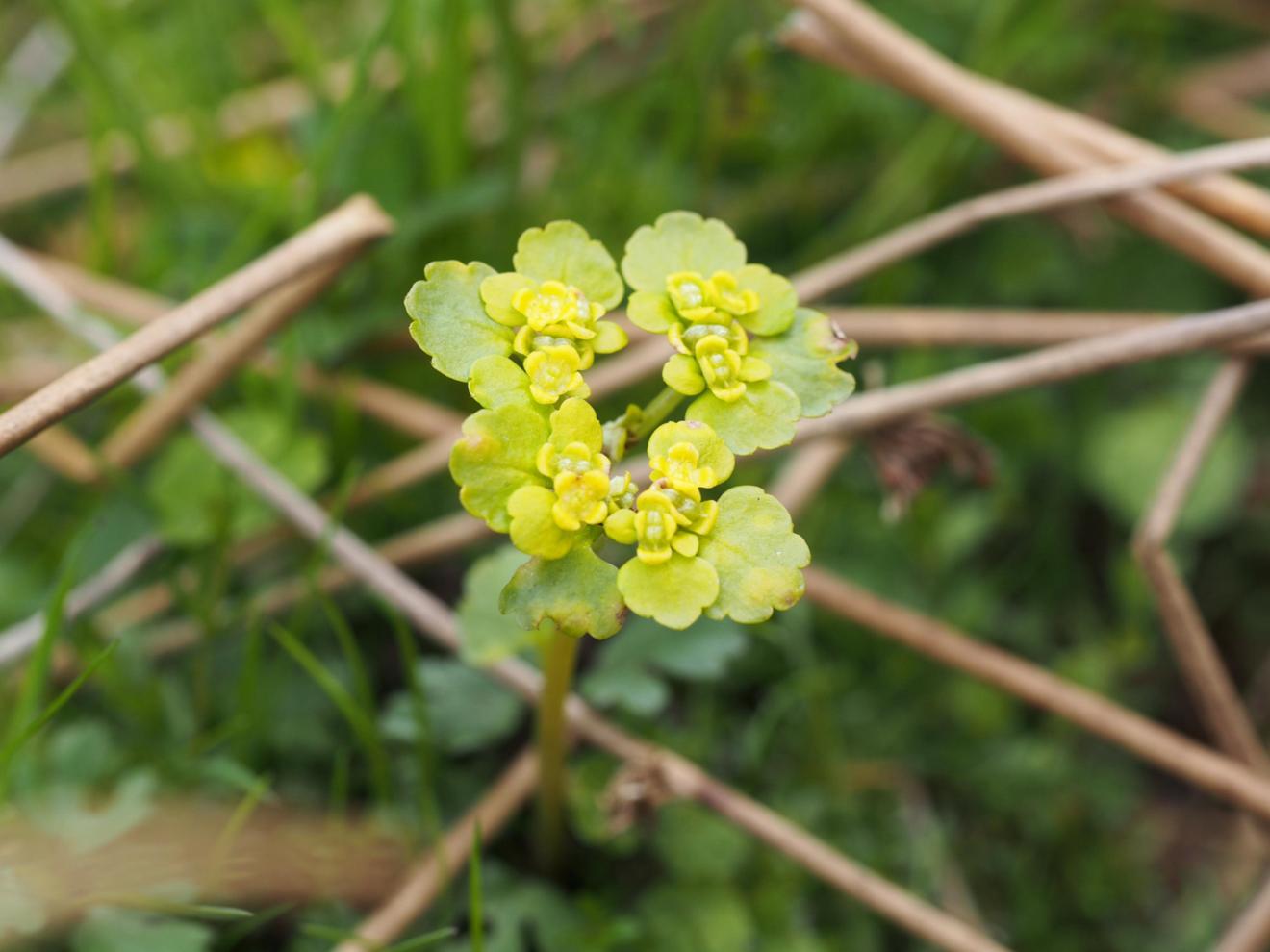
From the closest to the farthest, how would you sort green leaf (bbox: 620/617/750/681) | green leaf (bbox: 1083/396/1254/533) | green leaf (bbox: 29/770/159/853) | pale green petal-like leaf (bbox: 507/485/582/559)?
A: pale green petal-like leaf (bbox: 507/485/582/559)
green leaf (bbox: 29/770/159/853)
green leaf (bbox: 620/617/750/681)
green leaf (bbox: 1083/396/1254/533)

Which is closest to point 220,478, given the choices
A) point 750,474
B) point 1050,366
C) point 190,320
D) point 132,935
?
point 190,320

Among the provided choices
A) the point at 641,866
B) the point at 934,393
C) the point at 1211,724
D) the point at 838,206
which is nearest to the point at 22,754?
the point at 641,866

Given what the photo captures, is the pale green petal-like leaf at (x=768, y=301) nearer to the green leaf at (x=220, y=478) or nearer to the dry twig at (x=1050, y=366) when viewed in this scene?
the dry twig at (x=1050, y=366)

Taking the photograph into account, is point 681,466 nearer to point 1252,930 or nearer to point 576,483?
point 576,483

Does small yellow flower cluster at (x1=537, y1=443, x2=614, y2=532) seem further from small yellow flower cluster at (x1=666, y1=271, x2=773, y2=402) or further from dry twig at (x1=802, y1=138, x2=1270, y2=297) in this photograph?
dry twig at (x1=802, y1=138, x2=1270, y2=297)

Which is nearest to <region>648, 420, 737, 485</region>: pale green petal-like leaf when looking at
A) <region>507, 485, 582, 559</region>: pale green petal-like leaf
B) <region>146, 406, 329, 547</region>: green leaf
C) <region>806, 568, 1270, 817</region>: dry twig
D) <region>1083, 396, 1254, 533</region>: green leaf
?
<region>507, 485, 582, 559</region>: pale green petal-like leaf

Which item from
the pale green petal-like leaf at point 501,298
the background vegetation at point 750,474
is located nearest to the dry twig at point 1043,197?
the background vegetation at point 750,474
